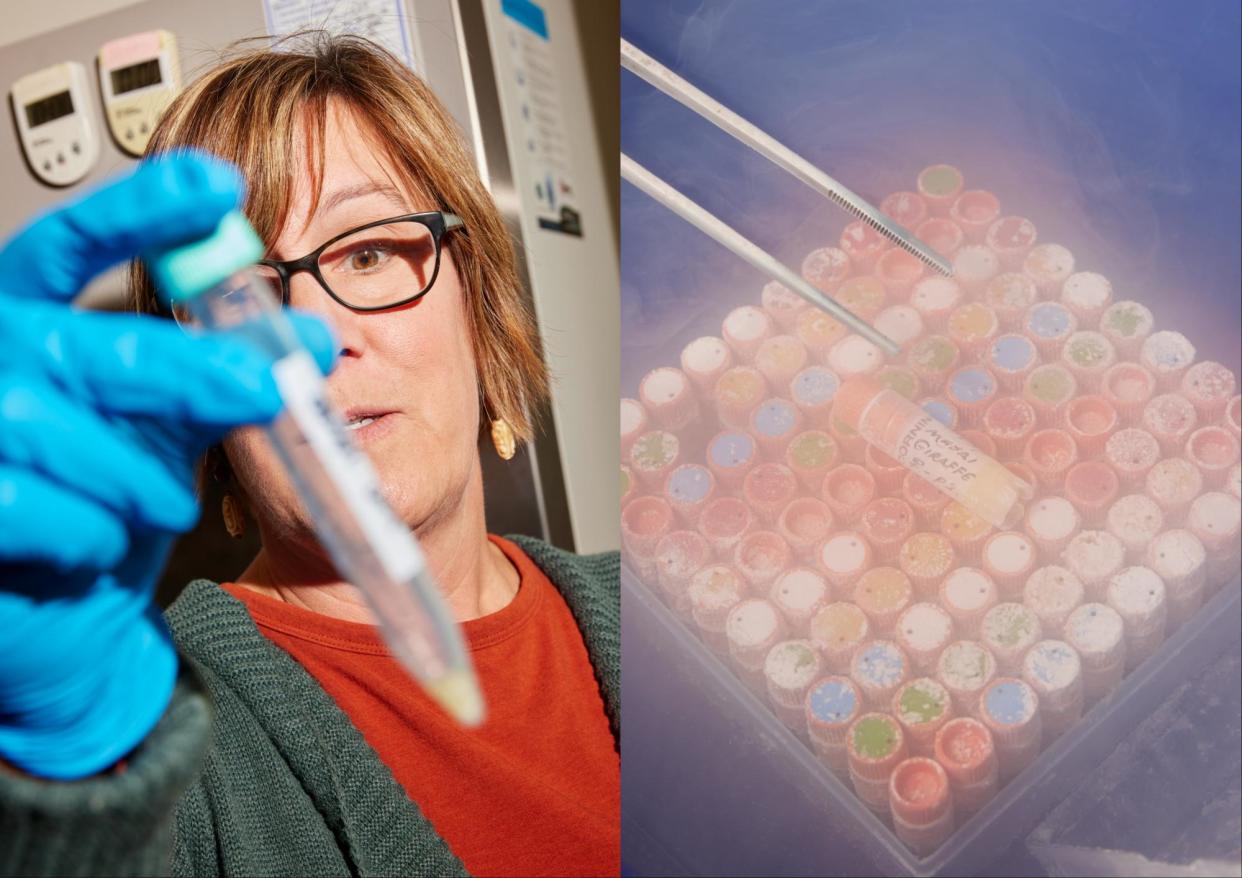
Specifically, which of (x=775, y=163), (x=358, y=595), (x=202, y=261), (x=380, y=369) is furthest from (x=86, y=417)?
(x=775, y=163)

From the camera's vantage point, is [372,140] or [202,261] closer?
[202,261]

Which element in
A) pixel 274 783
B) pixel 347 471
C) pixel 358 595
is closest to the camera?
pixel 347 471

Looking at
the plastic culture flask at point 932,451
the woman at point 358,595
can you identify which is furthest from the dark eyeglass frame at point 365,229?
the plastic culture flask at point 932,451

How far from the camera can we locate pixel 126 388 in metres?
0.50

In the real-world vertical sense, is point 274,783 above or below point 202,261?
below

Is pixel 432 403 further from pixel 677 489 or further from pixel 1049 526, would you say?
pixel 1049 526

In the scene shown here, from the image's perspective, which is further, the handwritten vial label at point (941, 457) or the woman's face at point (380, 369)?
the handwritten vial label at point (941, 457)

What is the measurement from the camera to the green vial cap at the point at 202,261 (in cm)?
50

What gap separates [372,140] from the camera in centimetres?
95

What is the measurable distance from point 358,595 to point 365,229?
349 millimetres

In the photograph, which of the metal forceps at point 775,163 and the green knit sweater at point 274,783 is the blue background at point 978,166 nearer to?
the metal forceps at point 775,163

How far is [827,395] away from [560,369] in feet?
0.95

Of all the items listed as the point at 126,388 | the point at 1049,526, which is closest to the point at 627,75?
the point at 1049,526

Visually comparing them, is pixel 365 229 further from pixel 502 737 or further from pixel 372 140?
pixel 502 737
